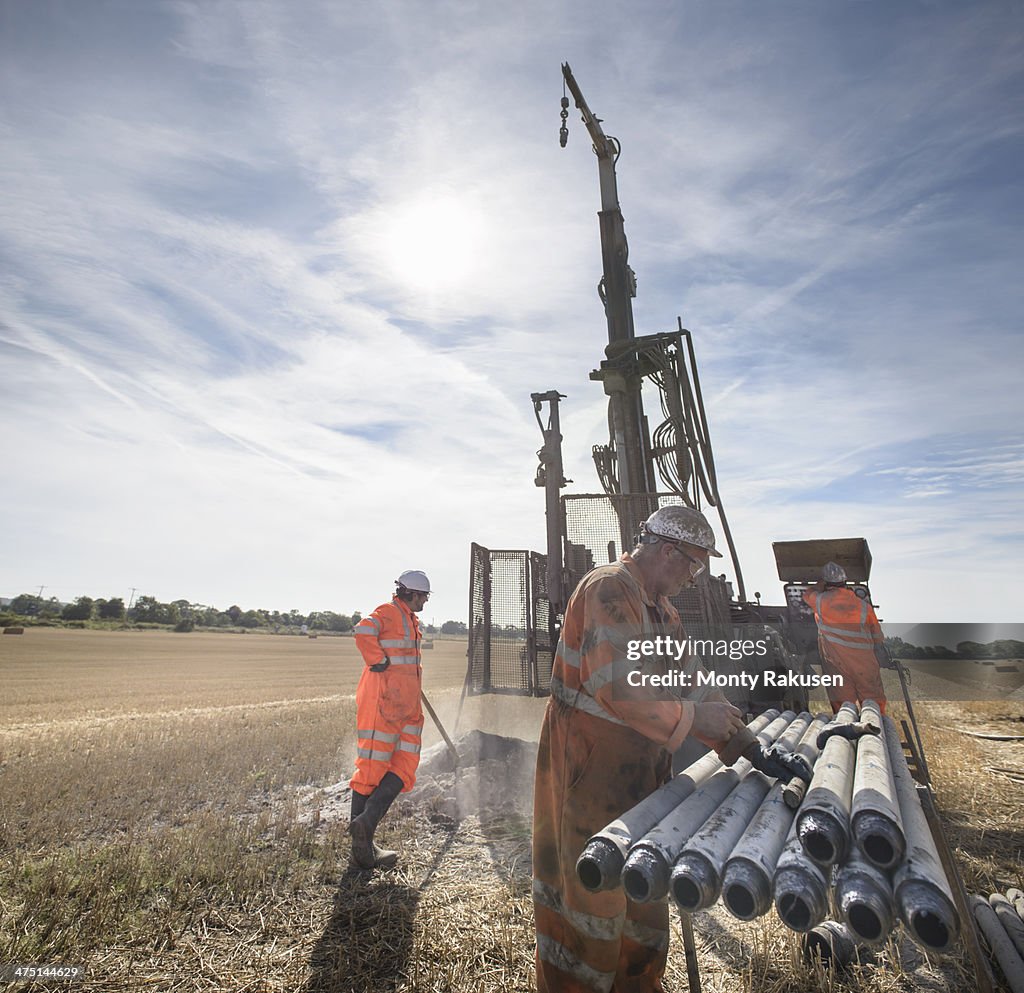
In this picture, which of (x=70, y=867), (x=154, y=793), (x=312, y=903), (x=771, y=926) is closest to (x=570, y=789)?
(x=771, y=926)

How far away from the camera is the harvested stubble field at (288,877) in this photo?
9.98ft

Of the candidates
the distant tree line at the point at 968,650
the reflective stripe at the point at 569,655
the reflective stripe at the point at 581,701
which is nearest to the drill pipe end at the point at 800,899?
the reflective stripe at the point at 581,701

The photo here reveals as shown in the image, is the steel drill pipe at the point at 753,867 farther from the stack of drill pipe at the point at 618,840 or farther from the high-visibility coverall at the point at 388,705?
the high-visibility coverall at the point at 388,705

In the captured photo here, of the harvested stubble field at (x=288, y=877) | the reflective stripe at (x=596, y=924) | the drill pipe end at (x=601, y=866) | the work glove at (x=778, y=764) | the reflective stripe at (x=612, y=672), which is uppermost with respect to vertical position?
the reflective stripe at (x=612, y=672)

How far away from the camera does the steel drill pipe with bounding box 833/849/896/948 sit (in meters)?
1.44

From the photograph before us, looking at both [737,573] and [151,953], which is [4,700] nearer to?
[151,953]

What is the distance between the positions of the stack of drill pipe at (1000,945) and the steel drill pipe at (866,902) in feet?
6.97

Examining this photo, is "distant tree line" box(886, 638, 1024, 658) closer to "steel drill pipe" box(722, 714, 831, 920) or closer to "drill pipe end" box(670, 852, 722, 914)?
"steel drill pipe" box(722, 714, 831, 920)

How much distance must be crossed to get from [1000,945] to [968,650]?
2478cm

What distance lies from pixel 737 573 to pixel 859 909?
6.66 meters

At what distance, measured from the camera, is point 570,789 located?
7.61 feet

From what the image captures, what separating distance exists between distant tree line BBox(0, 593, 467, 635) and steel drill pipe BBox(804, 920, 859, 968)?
261ft

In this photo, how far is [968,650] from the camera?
72.3ft

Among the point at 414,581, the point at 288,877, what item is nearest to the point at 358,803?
the point at 288,877
